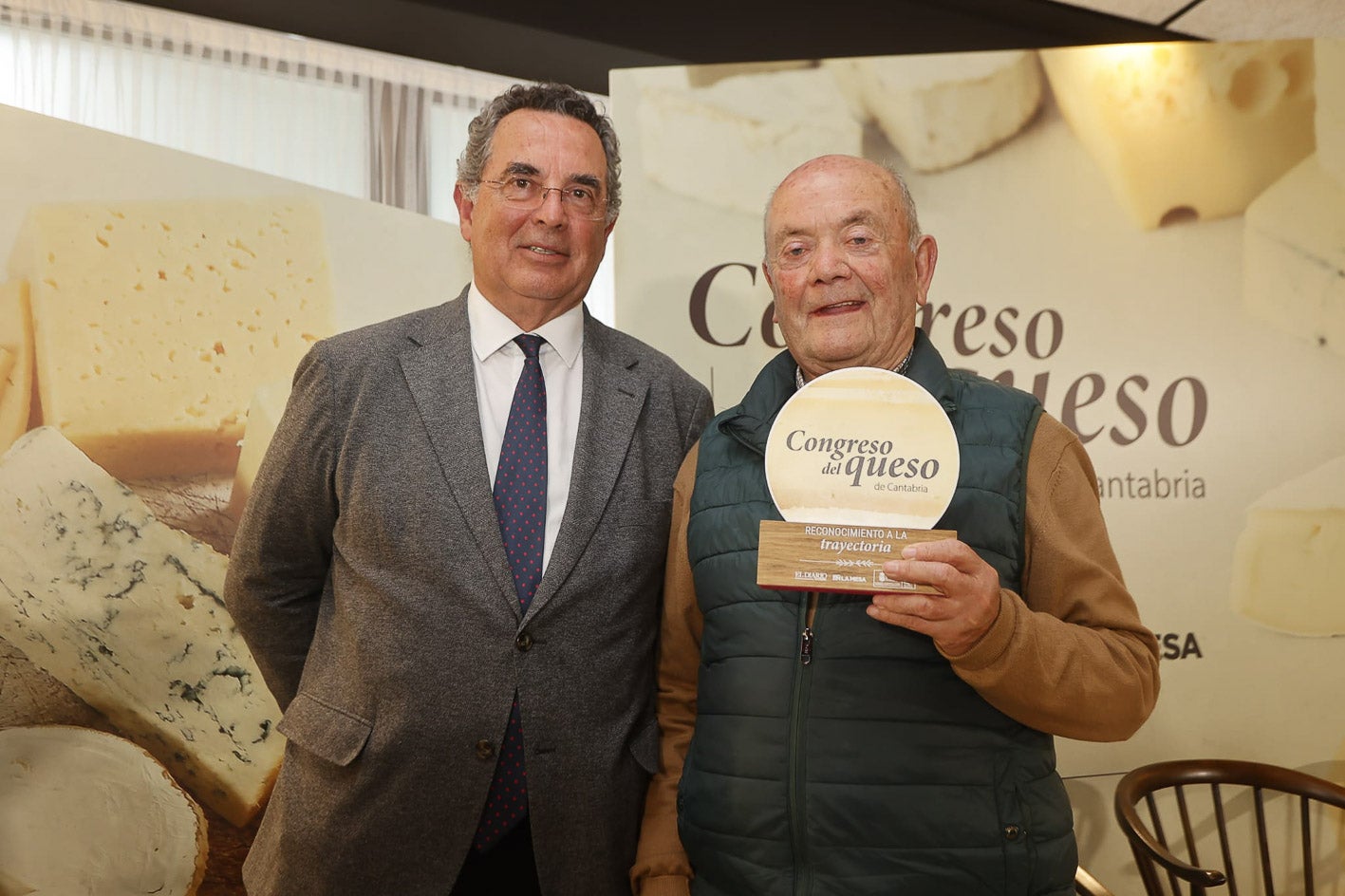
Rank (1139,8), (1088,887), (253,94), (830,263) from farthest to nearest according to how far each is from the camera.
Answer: (1139,8)
(253,94)
(1088,887)
(830,263)

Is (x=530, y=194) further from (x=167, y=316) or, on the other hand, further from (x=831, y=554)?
(x=167, y=316)

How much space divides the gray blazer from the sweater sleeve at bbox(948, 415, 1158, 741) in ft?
1.80

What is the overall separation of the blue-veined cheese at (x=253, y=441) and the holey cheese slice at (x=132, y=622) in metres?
0.15

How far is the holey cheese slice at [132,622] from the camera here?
239cm

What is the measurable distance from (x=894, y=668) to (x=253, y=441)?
6.18 ft

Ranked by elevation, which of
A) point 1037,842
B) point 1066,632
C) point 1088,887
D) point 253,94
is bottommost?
point 1088,887

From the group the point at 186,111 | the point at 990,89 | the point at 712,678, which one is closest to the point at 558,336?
the point at 712,678

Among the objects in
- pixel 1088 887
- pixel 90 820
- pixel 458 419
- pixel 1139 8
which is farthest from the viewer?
pixel 1139 8

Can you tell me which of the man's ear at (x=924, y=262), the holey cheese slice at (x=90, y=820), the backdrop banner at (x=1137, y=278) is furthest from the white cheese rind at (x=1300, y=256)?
the holey cheese slice at (x=90, y=820)

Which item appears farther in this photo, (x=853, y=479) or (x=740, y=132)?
(x=740, y=132)

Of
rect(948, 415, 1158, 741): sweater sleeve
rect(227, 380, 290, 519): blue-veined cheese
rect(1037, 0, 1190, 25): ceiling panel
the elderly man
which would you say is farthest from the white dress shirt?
rect(1037, 0, 1190, 25): ceiling panel

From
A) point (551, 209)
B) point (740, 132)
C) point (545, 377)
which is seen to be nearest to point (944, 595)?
point (545, 377)

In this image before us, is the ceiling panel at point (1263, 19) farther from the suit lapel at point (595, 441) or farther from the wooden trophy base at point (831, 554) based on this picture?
the wooden trophy base at point (831, 554)

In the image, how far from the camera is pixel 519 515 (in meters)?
1.49
